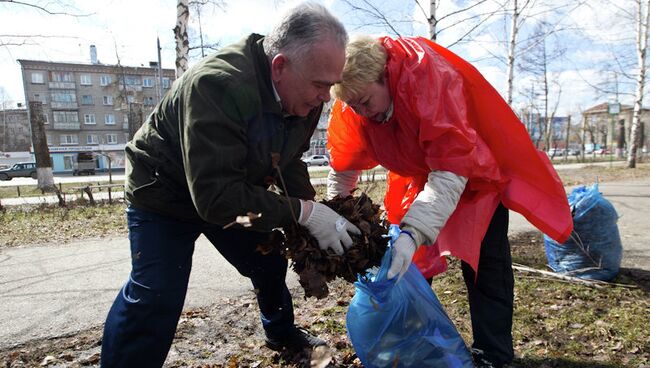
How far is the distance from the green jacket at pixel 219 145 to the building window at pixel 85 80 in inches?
2393

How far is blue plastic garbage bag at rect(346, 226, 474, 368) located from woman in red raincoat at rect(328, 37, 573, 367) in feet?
0.73

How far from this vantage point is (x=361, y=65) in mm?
1909

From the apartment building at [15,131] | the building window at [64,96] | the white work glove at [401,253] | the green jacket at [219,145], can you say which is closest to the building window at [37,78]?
the building window at [64,96]

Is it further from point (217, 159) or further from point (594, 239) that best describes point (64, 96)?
point (217, 159)

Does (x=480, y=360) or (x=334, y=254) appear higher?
(x=334, y=254)

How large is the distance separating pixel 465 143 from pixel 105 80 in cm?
6174

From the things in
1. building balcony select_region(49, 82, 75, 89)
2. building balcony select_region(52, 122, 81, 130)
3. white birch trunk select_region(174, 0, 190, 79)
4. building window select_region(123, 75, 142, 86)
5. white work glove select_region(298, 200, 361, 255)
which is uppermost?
building window select_region(123, 75, 142, 86)

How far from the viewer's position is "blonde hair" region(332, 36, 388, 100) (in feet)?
6.26

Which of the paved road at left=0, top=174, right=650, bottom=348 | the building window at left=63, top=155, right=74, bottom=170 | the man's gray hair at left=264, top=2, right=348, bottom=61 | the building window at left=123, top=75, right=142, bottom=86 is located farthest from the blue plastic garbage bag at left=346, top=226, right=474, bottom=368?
the building window at left=123, top=75, right=142, bottom=86

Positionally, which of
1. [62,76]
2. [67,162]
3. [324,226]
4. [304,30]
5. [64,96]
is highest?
[62,76]

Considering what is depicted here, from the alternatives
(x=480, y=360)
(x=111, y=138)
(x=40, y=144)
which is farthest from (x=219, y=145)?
(x=111, y=138)

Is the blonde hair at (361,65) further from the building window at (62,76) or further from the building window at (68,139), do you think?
the building window at (62,76)

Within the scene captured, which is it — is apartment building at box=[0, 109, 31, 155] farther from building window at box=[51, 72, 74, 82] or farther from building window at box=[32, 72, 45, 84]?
building window at box=[51, 72, 74, 82]

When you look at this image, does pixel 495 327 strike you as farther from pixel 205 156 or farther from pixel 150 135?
pixel 150 135
